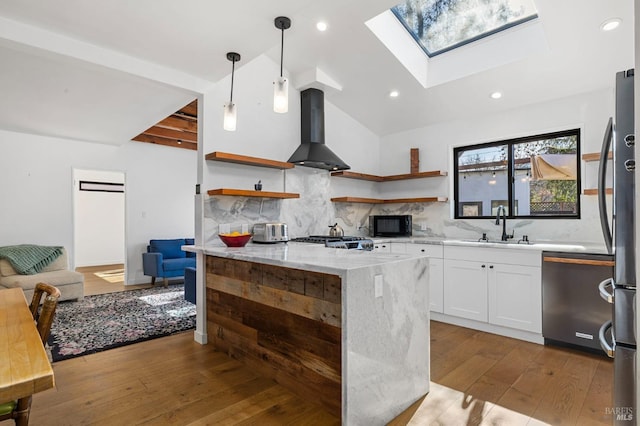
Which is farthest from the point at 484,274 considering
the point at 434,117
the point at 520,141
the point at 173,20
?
the point at 173,20

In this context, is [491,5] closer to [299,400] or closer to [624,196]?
[624,196]

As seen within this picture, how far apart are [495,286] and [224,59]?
10.6ft

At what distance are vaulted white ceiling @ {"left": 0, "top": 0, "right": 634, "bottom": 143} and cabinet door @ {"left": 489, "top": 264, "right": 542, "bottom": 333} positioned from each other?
1.87 meters

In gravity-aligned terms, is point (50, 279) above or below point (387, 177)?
below

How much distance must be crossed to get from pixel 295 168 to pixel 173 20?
2077mm

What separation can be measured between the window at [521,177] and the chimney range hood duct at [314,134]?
1.60 m

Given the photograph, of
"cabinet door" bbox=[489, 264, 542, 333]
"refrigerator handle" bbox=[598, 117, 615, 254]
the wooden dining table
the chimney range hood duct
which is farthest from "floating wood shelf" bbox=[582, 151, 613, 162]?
the wooden dining table

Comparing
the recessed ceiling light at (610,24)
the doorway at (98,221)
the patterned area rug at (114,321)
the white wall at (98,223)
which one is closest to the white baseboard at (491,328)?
the recessed ceiling light at (610,24)

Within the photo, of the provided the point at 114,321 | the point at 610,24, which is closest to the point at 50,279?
the point at 114,321

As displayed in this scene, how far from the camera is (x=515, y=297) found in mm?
3307

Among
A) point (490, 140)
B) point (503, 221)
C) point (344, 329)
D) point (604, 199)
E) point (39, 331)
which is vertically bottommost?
point (344, 329)

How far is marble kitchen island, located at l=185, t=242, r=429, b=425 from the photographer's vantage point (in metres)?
1.86

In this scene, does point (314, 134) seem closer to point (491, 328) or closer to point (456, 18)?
point (456, 18)

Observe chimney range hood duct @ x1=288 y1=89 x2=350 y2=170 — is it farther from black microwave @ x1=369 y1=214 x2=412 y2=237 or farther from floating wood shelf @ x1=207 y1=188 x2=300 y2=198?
black microwave @ x1=369 y1=214 x2=412 y2=237
